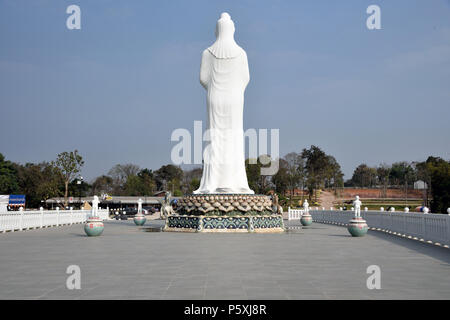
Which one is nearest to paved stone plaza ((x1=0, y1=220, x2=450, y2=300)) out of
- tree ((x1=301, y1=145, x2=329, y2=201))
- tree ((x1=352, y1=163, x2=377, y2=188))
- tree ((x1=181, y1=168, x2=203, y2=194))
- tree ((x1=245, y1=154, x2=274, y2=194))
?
tree ((x1=245, y1=154, x2=274, y2=194))

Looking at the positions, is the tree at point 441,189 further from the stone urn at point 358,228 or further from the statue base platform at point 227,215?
the stone urn at point 358,228

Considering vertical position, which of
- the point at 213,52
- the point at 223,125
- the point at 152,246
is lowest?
the point at 152,246

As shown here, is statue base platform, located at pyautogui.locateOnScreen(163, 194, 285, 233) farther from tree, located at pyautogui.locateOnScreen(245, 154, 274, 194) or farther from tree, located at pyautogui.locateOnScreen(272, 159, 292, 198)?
tree, located at pyautogui.locateOnScreen(272, 159, 292, 198)

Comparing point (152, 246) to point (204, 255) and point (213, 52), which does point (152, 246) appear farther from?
point (213, 52)

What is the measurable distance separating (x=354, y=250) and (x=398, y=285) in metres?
5.69

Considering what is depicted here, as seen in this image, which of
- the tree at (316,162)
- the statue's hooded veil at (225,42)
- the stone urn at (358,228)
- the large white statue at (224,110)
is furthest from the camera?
the tree at (316,162)

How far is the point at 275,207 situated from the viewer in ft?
75.7

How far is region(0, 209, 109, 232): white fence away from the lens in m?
22.2

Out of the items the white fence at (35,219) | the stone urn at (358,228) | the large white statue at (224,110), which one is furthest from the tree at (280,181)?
the stone urn at (358,228)

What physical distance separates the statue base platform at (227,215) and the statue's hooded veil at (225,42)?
715 centimetres

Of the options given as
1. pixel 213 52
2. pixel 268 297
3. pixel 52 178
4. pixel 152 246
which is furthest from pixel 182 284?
pixel 52 178

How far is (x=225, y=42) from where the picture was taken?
23.9 meters

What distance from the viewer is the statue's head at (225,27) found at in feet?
78.6

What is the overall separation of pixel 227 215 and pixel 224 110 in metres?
5.55
